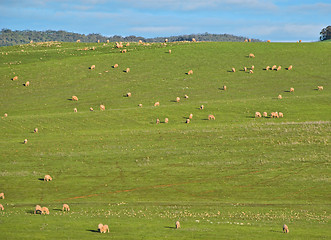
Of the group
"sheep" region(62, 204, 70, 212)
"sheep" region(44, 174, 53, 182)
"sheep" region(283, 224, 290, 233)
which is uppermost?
"sheep" region(283, 224, 290, 233)

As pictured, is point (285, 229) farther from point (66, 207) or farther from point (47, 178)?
point (47, 178)

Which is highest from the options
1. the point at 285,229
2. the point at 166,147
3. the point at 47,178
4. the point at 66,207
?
the point at 166,147

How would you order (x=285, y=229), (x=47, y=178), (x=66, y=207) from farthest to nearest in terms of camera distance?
(x=47, y=178) → (x=66, y=207) → (x=285, y=229)

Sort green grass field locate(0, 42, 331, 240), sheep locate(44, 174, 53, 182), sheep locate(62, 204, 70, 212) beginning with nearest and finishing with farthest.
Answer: green grass field locate(0, 42, 331, 240), sheep locate(62, 204, 70, 212), sheep locate(44, 174, 53, 182)

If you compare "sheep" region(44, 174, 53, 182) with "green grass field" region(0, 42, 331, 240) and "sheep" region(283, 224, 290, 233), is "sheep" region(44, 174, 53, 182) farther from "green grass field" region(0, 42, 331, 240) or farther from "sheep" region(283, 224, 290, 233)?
"sheep" region(283, 224, 290, 233)

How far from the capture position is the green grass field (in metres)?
38.7

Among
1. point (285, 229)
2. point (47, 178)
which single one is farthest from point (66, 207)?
point (285, 229)

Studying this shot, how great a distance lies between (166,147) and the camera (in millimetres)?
62188

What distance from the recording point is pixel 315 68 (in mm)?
104812

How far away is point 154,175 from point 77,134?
58.8ft

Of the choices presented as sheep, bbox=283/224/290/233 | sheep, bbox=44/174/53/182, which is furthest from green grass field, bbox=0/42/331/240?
sheep, bbox=44/174/53/182

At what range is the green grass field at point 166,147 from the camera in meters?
38.7

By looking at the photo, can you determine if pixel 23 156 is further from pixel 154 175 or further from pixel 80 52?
pixel 80 52

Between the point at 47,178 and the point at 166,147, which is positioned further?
the point at 166,147
